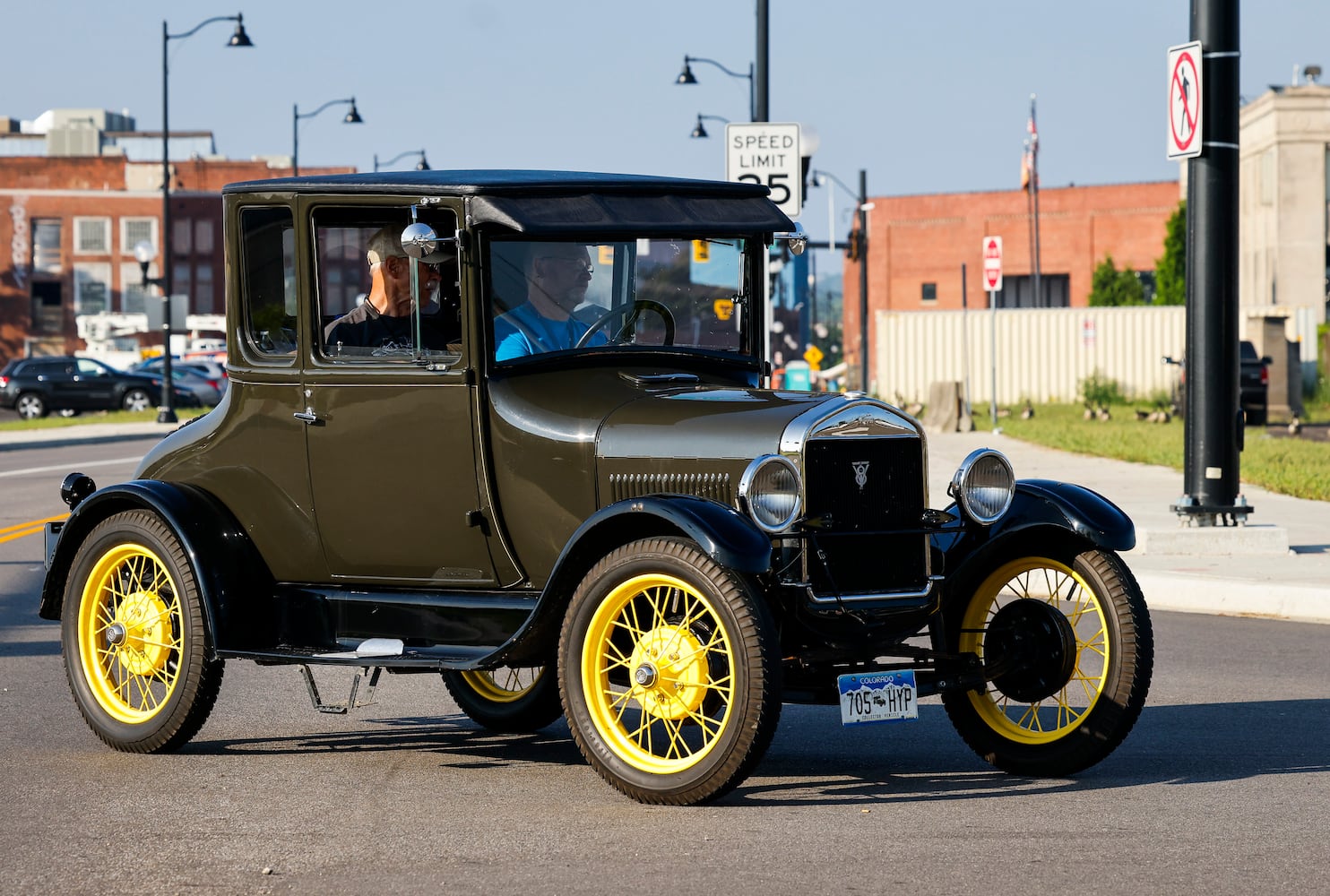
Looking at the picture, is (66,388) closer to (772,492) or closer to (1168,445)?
(1168,445)

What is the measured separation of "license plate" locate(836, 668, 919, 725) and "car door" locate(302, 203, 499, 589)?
1457mm

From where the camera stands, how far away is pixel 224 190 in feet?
23.6

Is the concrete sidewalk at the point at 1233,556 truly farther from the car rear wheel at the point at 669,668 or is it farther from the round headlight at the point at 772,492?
the round headlight at the point at 772,492

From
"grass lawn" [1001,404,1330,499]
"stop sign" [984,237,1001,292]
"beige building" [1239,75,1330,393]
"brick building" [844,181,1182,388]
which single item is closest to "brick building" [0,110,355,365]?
"brick building" [844,181,1182,388]

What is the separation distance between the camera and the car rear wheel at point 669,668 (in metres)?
5.84

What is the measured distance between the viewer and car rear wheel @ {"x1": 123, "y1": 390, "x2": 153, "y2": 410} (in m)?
51.2

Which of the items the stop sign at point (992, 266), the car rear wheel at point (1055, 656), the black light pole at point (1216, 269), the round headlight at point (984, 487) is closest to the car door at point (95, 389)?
the stop sign at point (992, 266)

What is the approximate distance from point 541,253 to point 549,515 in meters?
0.98

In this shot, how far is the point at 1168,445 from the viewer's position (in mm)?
26109

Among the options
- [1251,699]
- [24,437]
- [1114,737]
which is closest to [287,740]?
[1114,737]

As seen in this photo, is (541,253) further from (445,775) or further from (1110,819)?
(1110,819)

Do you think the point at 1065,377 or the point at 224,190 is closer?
the point at 224,190

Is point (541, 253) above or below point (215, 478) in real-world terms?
above

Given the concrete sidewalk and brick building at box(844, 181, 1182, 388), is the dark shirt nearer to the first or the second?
the concrete sidewalk
